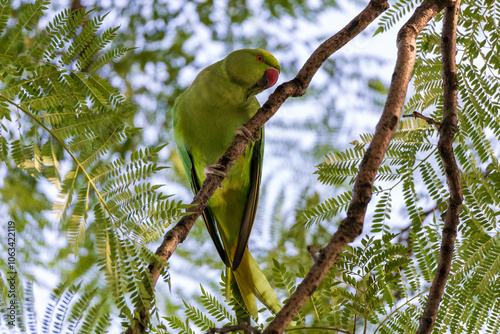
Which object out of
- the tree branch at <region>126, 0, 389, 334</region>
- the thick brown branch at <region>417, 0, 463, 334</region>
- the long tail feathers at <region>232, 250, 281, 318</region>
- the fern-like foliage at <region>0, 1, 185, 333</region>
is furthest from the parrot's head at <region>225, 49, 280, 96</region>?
the fern-like foliage at <region>0, 1, 185, 333</region>

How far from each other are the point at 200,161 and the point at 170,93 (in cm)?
94

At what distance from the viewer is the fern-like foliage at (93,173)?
45.4 inches

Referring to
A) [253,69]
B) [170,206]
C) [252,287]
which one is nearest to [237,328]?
[170,206]

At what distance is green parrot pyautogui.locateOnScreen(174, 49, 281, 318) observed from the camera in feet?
8.93

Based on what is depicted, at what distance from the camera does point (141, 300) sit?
1112 millimetres

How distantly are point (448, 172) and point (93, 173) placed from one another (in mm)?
1185

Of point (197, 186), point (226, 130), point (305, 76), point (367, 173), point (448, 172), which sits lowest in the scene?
point (367, 173)

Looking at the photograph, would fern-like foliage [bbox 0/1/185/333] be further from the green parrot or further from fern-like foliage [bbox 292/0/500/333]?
the green parrot

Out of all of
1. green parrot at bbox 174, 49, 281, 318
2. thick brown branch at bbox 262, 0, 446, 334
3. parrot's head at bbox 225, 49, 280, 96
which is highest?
parrot's head at bbox 225, 49, 280, 96

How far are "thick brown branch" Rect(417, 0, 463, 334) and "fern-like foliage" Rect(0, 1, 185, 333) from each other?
2.66 feet

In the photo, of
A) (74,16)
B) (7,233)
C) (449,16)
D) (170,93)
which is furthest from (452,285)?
(170,93)

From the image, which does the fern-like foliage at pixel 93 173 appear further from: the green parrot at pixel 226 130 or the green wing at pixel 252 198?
the green parrot at pixel 226 130

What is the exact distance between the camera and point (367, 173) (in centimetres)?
123

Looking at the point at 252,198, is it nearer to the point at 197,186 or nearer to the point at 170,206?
the point at 197,186
